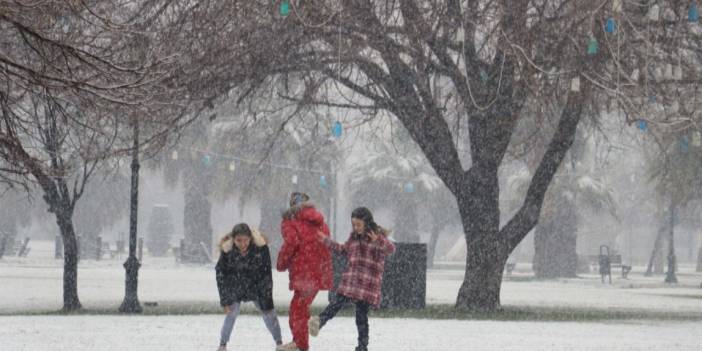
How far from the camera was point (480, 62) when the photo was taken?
2455 cm

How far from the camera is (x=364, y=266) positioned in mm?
14758

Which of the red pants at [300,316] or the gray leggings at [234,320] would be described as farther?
the red pants at [300,316]

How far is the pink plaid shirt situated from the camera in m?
14.7

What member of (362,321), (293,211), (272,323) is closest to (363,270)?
(362,321)

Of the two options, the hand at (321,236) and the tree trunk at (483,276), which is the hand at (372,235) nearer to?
the hand at (321,236)

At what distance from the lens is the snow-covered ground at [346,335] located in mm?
15945

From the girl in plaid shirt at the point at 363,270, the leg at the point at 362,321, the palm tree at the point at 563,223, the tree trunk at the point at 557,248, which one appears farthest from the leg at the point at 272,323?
the tree trunk at the point at 557,248

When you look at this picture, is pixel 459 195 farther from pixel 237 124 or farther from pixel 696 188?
pixel 237 124

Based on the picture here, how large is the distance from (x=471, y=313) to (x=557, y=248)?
101 feet

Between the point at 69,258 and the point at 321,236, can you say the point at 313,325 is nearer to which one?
the point at 321,236

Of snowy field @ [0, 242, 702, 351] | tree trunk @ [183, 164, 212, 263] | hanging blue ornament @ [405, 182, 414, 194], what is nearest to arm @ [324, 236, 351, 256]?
snowy field @ [0, 242, 702, 351]

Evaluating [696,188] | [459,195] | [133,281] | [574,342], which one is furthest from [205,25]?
[696,188]

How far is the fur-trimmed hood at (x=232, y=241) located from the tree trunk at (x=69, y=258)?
9853 millimetres

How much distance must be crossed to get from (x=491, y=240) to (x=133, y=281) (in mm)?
6496
